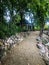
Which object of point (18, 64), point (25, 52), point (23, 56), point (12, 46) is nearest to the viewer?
point (18, 64)

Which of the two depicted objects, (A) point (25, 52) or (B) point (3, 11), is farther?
(A) point (25, 52)

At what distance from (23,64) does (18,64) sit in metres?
0.28

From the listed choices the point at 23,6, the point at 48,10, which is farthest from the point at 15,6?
the point at 48,10

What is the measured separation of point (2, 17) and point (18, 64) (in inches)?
115

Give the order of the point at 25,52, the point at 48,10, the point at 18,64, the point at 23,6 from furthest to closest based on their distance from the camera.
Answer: the point at 48,10 < the point at 25,52 < the point at 18,64 < the point at 23,6

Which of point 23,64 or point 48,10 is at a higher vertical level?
point 48,10

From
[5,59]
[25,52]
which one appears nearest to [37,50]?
[25,52]

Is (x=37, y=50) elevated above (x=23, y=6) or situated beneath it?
situated beneath

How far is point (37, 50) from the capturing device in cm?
1245

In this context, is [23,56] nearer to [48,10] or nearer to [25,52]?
[25,52]

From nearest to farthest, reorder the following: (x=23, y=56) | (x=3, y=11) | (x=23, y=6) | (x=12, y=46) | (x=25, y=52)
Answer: (x=3, y=11) → (x=23, y=6) → (x=23, y=56) → (x=25, y=52) → (x=12, y=46)

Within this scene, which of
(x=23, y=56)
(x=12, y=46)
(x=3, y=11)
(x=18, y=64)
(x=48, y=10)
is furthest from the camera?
(x=48, y=10)

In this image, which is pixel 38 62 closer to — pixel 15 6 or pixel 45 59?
pixel 45 59

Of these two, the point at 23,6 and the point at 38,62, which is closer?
the point at 23,6
